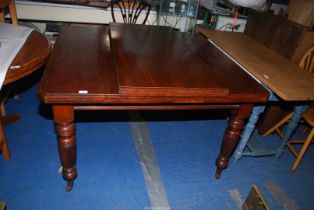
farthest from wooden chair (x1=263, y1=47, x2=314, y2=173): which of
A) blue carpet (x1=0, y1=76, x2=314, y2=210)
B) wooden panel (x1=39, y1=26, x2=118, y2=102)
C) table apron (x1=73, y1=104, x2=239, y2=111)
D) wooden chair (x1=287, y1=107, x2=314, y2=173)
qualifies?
wooden panel (x1=39, y1=26, x2=118, y2=102)

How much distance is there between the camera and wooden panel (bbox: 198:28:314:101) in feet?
4.70

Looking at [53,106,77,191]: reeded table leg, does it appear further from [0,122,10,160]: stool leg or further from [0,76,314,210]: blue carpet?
[0,122,10,160]: stool leg

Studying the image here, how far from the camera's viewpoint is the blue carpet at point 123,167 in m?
1.60

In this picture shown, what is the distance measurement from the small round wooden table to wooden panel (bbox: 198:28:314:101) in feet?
4.16

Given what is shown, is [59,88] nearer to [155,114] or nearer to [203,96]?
[203,96]

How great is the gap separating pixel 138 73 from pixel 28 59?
62 centimetres

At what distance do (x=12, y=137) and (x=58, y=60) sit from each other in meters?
0.98

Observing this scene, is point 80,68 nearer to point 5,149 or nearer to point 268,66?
point 5,149

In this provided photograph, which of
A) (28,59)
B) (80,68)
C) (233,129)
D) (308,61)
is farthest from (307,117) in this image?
(28,59)

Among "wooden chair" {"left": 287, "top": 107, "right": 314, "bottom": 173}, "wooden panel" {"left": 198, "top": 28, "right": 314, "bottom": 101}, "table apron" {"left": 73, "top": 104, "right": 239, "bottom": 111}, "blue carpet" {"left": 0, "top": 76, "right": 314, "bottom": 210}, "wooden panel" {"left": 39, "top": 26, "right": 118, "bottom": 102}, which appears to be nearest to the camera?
"wooden panel" {"left": 39, "top": 26, "right": 118, "bottom": 102}

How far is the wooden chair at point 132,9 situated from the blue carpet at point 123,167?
131 cm

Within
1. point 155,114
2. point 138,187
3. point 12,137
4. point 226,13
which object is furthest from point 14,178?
point 226,13

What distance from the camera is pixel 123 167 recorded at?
6.05ft

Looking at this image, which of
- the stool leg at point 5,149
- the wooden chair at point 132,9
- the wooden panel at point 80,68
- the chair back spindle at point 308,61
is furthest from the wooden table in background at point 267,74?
the stool leg at point 5,149
